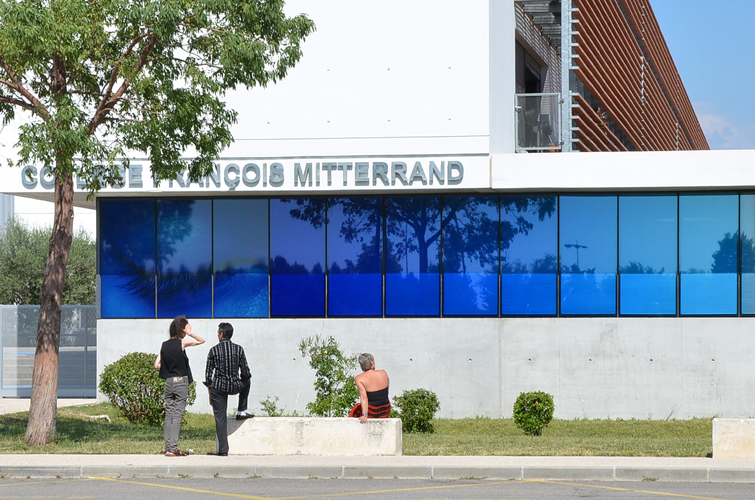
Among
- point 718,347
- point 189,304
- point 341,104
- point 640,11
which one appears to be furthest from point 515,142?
point 640,11

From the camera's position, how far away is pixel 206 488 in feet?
35.9

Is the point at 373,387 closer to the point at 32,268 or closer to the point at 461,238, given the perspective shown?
the point at 461,238

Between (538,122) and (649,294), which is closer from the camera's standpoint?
(649,294)

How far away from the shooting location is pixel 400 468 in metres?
11.9

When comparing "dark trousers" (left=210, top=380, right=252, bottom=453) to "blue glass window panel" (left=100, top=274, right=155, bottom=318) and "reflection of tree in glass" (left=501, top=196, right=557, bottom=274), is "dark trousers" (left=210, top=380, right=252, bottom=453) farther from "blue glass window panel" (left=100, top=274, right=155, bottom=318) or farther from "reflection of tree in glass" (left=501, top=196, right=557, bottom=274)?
"blue glass window panel" (left=100, top=274, right=155, bottom=318)

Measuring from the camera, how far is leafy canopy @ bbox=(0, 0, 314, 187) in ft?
44.7

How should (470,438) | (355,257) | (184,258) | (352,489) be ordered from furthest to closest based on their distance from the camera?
1. (184,258)
2. (355,257)
3. (470,438)
4. (352,489)

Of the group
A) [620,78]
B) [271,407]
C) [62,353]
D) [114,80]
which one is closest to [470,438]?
[271,407]

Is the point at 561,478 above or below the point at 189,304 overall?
below

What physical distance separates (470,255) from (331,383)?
4.44 metres

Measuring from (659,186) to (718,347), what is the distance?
3614 millimetres

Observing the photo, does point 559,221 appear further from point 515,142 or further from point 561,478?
point 561,478

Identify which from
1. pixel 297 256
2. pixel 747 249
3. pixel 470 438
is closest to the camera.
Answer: pixel 470 438


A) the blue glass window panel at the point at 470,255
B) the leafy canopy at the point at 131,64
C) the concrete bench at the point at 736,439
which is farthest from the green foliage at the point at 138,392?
the concrete bench at the point at 736,439
